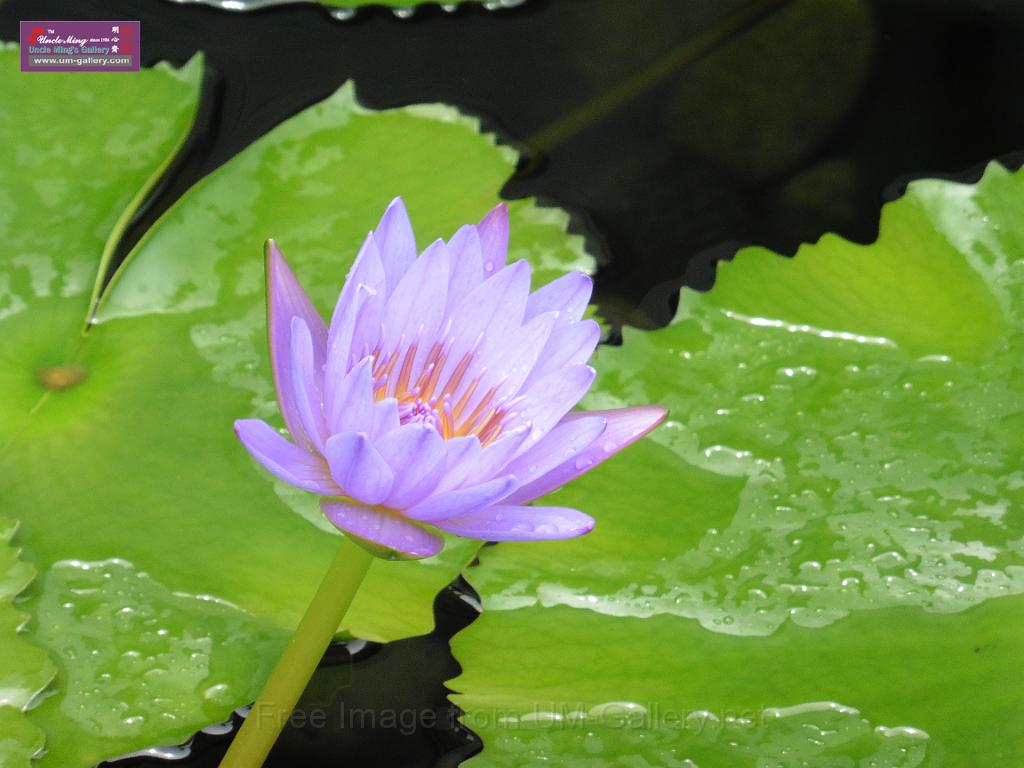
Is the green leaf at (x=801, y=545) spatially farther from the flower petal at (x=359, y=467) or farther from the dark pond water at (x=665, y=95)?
the flower petal at (x=359, y=467)

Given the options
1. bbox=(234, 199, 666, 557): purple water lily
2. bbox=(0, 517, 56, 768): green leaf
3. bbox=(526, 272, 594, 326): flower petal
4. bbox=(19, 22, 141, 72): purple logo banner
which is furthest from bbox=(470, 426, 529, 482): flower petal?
bbox=(19, 22, 141, 72): purple logo banner

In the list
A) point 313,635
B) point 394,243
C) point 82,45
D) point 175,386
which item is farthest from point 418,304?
point 82,45

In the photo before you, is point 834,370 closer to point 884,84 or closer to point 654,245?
point 654,245

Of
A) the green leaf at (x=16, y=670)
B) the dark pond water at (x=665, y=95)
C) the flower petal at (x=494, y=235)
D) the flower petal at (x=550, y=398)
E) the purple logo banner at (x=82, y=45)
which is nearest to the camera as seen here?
the flower petal at (x=550, y=398)

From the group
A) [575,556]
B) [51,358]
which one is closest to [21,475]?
[51,358]

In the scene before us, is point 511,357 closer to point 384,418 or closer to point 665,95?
point 384,418

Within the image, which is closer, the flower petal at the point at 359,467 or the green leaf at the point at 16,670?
the flower petal at the point at 359,467

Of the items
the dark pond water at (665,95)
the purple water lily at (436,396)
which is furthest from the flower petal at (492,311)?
the dark pond water at (665,95)

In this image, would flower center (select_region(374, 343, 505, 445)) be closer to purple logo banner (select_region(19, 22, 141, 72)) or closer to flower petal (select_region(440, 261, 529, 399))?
flower petal (select_region(440, 261, 529, 399))
